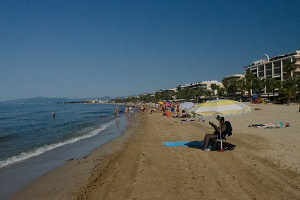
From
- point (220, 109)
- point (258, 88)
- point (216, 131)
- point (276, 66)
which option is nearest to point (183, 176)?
point (220, 109)

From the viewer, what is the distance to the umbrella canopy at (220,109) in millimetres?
9078

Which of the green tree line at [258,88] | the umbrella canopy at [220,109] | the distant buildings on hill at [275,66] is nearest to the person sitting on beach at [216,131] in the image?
the umbrella canopy at [220,109]

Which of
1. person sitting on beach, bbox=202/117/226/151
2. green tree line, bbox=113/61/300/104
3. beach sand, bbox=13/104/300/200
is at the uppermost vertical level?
green tree line, bbox=113/61/300/104

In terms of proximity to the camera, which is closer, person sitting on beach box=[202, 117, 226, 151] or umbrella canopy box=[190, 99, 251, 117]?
umbrella canopy box=[190, 99, 251, 117]

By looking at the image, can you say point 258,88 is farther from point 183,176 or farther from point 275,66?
point 183,176

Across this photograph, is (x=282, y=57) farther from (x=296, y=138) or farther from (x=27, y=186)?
(x=27, y=186)

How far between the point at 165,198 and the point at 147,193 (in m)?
0.54

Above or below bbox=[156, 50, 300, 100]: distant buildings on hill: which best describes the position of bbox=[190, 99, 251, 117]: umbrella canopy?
below

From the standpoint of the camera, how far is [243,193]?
211 inches

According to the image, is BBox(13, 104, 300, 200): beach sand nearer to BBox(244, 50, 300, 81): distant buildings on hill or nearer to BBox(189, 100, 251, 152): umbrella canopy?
BBox(189, 100, 251, 152): umbrella canopy

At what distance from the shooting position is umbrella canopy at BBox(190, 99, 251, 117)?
9.08m

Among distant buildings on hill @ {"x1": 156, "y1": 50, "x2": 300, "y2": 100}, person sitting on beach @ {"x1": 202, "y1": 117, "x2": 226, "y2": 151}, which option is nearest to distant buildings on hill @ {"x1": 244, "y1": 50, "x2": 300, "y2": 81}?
distant buildings on hill @ {"x1": 156, "y1": 50, "x2": 300, "y2": 100}

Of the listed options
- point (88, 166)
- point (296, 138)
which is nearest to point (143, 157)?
point (88, 166)

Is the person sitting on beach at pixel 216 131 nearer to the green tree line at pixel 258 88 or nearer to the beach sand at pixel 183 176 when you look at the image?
the beach sand at pixel 183 176
